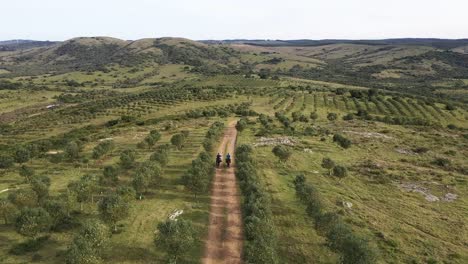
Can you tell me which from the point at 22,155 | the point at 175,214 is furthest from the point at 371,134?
the point at 22,155

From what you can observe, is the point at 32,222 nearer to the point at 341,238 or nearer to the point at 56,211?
the point at 56,211

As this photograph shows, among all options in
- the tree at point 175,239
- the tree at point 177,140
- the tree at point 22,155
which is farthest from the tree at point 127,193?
the tree at point 22,155

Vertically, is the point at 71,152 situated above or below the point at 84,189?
below

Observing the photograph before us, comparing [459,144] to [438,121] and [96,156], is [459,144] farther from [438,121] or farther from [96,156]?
[96,156]

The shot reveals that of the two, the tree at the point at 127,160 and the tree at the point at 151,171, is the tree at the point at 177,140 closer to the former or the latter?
the tree at the point at 127,160

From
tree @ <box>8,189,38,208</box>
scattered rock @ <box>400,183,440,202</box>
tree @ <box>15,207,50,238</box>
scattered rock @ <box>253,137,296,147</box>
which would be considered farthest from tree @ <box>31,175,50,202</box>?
scattered rock @ <box>400,183,440,202</box>

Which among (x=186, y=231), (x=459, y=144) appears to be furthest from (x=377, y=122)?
(x=186, y=231)
